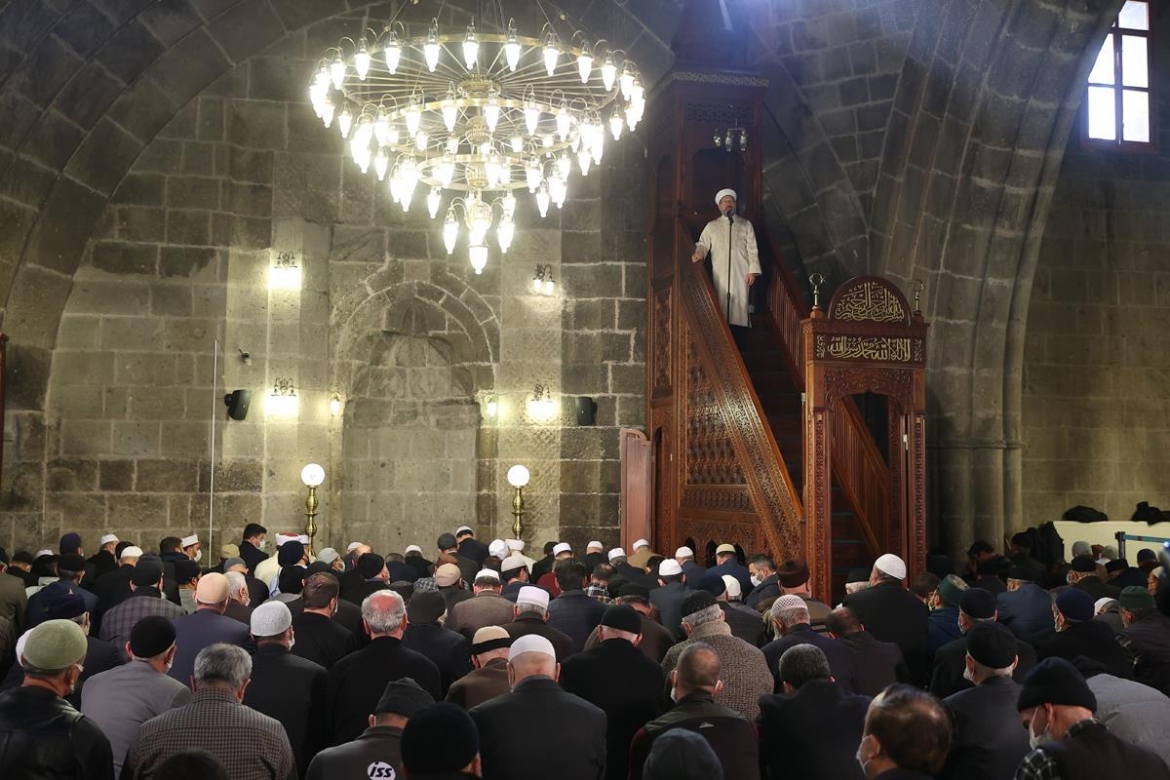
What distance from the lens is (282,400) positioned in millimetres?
12180

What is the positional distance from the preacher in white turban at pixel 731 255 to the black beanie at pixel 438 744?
28.3 ft

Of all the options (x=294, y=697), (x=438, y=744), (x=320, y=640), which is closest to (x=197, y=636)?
(x=320, y=640)

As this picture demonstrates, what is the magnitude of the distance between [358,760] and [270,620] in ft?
4.08

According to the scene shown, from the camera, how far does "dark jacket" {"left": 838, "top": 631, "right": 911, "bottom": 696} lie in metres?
5.09

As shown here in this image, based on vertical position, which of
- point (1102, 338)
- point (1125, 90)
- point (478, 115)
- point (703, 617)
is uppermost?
point (1125, 90)

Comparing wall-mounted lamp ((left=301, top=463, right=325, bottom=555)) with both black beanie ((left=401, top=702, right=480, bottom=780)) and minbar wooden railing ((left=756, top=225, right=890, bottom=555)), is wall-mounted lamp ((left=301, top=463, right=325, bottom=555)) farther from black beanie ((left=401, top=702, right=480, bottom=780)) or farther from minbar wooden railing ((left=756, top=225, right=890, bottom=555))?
black beanie ((left=401, top=702, right=480, bottom=780))

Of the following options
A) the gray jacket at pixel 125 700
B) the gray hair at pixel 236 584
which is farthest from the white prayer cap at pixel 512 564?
the gray jacket at pixel 125 700

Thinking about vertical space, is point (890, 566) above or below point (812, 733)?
above

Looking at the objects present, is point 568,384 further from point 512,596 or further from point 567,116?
point 512,596

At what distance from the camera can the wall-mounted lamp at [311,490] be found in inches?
468

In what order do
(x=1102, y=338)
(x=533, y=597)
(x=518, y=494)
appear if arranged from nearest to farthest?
(x=533, y=597)
(x=518, y=494)
(x=1102, y=338)

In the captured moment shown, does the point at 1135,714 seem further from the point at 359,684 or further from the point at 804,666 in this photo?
the point at 359,684

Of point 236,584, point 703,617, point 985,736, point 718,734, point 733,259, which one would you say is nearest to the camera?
point 718,734

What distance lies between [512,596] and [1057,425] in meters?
8.91
